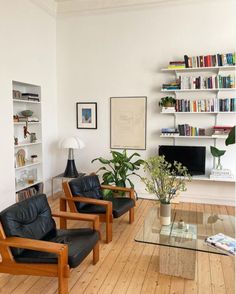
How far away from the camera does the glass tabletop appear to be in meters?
2.43

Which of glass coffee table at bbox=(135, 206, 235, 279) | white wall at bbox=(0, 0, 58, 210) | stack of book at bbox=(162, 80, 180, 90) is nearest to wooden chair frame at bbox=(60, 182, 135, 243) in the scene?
glass coffee table at bbox=(135, 206, 235, 279)

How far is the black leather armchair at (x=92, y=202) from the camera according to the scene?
337 cm

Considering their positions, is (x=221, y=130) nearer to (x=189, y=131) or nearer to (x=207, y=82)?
(x=189, y=131)

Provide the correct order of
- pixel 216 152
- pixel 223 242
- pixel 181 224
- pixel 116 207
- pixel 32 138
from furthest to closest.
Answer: pixel 32 138, pixel 216 152, pixel 116 207, pixel 181 224, pixel 223 242

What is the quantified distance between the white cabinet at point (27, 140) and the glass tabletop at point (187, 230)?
257cm

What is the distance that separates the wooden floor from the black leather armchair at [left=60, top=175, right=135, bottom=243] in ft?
1.24

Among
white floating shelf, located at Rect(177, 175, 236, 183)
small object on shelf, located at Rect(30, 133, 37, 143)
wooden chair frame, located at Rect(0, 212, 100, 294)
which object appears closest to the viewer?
wooden chair frame, located at Rect(0, 212, 100, 294)

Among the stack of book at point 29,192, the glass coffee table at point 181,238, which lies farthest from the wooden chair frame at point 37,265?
the stack of book at point 29,192

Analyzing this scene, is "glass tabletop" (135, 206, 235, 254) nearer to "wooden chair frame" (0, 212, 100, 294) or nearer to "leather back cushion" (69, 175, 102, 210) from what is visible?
"wooden chair frame" (0, 212, 100, 294)

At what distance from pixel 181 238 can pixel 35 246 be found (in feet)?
4.13

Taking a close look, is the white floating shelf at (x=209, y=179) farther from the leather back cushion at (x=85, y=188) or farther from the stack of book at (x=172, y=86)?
the leather back cushion at (x=85, y=188)

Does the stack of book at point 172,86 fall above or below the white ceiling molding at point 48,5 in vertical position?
below

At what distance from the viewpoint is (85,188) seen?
3748 millimetres

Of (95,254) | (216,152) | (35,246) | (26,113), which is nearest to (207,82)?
(216,152)
